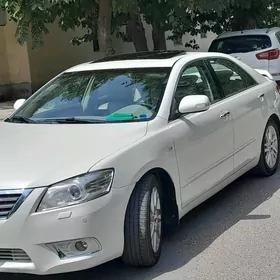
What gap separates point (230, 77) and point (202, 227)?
1782 millimetres

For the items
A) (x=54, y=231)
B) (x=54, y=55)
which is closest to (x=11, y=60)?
(x=54, y=55)

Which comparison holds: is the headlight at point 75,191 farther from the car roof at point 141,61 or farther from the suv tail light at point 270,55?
the suv tail light at point 270,55

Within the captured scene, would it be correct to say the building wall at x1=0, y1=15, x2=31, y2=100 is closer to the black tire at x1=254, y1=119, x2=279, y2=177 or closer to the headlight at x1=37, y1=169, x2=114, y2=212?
the black tire at x1=254, y1=119, x2=279, y2=177

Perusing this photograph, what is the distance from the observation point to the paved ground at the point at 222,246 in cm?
404

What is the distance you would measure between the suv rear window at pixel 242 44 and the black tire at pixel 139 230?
28.9ft

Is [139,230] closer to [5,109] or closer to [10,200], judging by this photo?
[10,200]

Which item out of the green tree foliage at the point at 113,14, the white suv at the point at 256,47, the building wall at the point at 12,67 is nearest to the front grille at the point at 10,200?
the green tree foliage at the point at 113,14

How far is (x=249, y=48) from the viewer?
484 inches

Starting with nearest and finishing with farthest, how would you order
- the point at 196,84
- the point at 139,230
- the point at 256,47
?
1. the point at 139,230
2. the point at 196,84
3. the point at 256,47

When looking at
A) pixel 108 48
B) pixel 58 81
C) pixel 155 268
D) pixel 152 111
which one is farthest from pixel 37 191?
pixel 108 48

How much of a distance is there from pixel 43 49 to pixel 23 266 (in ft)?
44.0

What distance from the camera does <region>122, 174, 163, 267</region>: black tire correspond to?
3898 mm

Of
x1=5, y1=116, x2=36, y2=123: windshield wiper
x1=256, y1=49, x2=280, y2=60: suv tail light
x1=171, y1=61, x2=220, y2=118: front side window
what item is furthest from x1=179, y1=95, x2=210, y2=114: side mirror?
x1=256, y1=49, x2=280, y2=60: suv tail light

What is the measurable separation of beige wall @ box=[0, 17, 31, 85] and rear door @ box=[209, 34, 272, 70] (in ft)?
19.0
